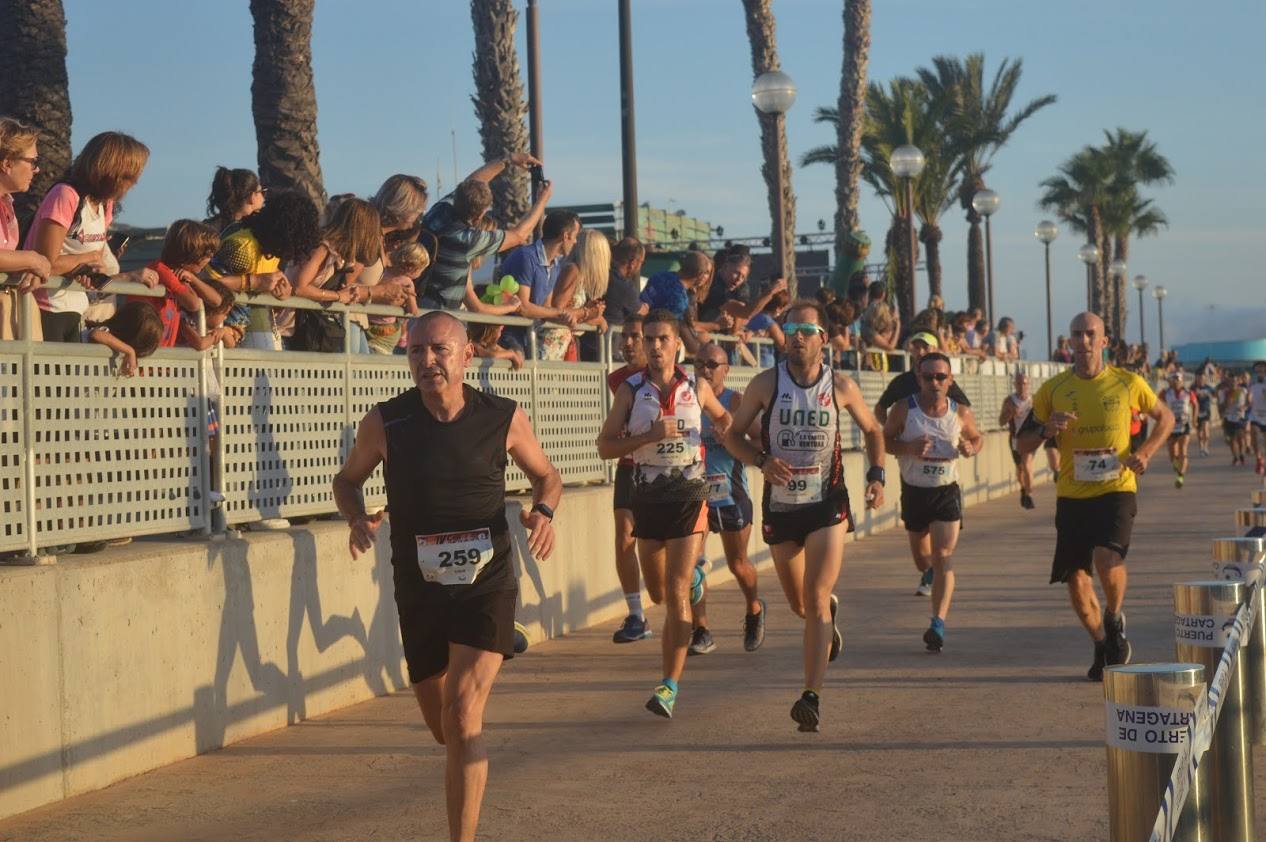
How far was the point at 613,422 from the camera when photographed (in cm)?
1005

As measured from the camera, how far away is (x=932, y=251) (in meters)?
48.7

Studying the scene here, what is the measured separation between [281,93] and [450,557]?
8697mm

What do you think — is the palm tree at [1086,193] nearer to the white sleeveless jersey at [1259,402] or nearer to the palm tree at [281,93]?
the white sleeveless jersey at [1259,402]

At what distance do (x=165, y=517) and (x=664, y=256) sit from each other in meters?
30.1

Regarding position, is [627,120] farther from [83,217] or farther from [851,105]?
[851,105]

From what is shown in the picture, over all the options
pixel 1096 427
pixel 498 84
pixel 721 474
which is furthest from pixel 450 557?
pixel 498 84

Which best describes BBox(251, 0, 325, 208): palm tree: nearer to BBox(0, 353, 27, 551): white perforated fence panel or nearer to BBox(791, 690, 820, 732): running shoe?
BBox(0, 353, 27, 551): white perforated fence panel

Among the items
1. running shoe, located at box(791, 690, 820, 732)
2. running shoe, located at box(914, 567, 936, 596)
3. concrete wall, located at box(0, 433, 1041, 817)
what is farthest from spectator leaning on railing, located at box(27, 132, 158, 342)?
running shoe, located at box(914, 567, 936, 596)

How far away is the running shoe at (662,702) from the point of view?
9.08 metres

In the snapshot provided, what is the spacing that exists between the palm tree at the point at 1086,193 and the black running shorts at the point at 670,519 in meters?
67.0

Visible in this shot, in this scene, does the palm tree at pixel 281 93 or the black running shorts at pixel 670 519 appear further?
the palm tree at pixel 281 93

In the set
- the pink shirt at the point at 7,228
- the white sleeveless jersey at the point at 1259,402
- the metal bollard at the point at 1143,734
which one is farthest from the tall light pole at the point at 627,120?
the white sleeveless jersey at the point at 1259,402

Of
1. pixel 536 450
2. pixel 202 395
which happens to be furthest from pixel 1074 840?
pixel 202 395

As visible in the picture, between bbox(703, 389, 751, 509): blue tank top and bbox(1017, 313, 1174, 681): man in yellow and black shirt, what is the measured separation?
8.44ft
